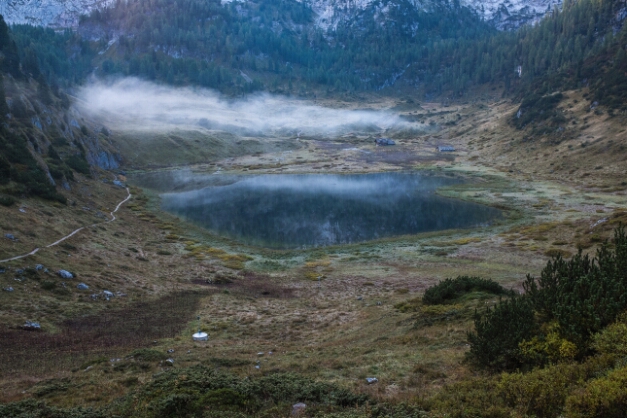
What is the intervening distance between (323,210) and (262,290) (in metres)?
42.9

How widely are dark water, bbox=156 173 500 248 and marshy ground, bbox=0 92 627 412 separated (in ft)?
15.0

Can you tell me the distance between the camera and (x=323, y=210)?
83.8m

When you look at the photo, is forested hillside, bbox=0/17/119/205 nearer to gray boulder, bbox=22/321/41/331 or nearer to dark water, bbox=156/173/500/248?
dark water, bbox=156/173/500/248

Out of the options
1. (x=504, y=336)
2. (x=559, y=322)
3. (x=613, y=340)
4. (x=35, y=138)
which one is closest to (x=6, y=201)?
(x=35, y=138)

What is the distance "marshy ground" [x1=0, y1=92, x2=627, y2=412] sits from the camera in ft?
59.5

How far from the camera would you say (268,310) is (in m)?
34.9

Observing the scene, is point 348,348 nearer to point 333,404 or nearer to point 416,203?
point 333,404

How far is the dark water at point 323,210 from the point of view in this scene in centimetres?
6881

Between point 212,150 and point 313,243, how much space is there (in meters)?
112

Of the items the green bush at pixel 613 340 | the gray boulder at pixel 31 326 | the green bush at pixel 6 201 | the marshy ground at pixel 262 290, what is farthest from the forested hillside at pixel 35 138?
the green bush at pixel 613 340

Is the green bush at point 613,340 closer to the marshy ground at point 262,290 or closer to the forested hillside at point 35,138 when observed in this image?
the marshy ground at point 262,290

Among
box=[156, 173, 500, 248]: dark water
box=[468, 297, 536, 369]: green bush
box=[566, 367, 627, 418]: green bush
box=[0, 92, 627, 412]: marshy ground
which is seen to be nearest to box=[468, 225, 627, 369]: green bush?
box=[468, 297, 536, 369]: green bush

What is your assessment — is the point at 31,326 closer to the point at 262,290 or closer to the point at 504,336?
the point at 262,290

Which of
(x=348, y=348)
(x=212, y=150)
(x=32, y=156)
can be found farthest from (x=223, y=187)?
(x=348, y=348)
